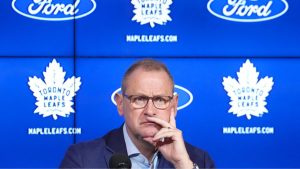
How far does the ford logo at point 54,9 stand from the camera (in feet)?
8.34

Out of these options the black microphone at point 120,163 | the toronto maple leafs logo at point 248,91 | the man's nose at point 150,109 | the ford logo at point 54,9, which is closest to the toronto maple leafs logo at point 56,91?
the ford logo at point 54,9

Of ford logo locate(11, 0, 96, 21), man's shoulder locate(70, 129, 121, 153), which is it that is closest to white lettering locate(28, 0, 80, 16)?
ford logo locate(11, 0, 96, 21)

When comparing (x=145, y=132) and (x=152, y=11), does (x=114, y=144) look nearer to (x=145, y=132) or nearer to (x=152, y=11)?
(x=145, y=132)

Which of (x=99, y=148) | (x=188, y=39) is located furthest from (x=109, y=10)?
(x=99, y=148)

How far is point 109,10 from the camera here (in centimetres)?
257

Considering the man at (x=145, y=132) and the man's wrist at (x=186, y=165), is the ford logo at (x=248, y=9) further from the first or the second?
the man's wrist at (x=186, y=165)

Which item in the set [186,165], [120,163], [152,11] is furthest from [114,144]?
[152,11]

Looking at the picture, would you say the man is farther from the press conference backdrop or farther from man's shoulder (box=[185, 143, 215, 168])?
the press conference backdrop

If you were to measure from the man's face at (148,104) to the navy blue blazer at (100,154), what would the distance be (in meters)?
0.11

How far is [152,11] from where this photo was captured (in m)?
2.58

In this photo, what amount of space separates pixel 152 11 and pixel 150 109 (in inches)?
47.7

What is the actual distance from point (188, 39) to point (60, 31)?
64 centimetres

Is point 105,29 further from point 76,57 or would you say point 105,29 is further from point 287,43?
point 287,43

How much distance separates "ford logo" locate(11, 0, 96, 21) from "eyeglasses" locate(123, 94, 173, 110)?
3.88 ft
